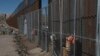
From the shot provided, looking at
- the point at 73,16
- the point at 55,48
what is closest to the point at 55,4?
the point at 55,48

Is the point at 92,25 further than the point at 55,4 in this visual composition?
No

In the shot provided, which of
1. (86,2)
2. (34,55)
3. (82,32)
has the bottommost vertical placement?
(34,55)

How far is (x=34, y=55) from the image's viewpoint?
19.1 m

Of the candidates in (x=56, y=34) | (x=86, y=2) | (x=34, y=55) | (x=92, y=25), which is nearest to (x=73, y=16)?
(x=86, y=2)

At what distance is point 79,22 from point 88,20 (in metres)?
1.06

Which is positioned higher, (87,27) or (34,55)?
(87,27)

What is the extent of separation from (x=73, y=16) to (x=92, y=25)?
2.53 metres

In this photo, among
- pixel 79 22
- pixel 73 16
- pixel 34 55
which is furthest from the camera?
pixel 34 55

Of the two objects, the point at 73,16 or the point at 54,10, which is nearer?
the point at 73,16

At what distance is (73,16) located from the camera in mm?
→ 11406

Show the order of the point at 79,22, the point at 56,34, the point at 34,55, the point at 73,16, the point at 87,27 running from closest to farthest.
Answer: the point at 87,27 < the point at 79,22 < the point at 73,16 < the point at 56,34 < the point at 34,55

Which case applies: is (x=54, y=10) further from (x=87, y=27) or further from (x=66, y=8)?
(x=87, y=27)

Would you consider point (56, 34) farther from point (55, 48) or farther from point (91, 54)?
point (91, 54)

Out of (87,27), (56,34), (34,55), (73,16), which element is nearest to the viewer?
(87,27)
